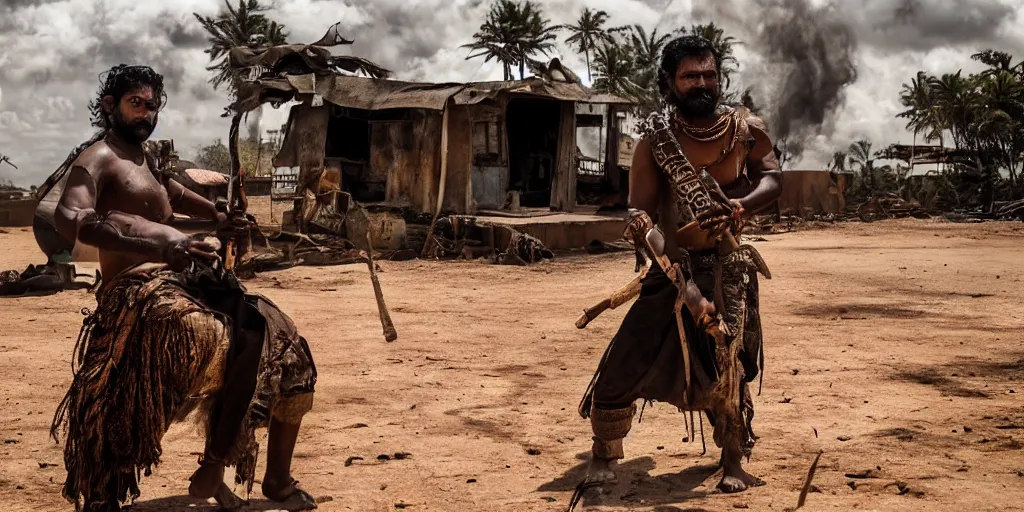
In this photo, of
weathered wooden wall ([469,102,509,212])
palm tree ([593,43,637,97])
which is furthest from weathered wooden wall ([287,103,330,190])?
palm tree ([593,43,637,97])

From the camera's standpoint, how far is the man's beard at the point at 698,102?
14.3 ft

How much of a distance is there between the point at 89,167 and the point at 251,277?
1080 cm

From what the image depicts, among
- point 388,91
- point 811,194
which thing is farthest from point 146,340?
point 811,194

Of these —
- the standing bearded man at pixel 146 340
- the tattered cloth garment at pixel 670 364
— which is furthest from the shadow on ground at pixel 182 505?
the tattered cloth garment at pixel 670 364

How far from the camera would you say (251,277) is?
14180 millimetres

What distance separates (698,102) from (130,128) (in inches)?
93.4

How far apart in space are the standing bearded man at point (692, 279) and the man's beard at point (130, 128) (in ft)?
6.69

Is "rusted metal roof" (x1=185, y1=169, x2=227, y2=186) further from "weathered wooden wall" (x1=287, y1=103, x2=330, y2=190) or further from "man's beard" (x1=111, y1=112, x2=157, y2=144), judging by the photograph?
"man's beard" (x1=111, y1=112, x2=157, y2=144)

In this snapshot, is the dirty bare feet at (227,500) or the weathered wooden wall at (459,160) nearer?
the dirty bare feet at (227,500)

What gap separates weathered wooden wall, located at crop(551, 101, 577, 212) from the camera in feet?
68.4

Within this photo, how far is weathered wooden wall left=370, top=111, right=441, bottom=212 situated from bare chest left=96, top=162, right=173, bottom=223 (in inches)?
623

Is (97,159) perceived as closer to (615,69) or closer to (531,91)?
(531,91)

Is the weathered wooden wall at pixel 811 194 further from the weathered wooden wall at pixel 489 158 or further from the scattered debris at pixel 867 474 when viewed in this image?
the scattered debris at pixel 867 474

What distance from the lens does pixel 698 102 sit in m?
4.37
